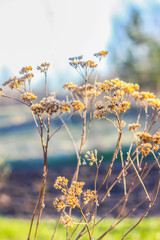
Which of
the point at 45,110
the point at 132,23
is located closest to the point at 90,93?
the point at 45,110

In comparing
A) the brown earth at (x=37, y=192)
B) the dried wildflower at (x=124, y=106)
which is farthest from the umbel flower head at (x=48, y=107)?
the brown earth at (x=37, y=192)

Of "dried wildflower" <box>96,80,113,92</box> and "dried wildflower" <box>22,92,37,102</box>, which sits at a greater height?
"dried wildflower" <box>96,80,113,92</box>

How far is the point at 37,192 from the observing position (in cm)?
762

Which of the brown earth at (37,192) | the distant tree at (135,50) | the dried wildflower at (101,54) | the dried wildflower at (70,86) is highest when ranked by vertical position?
the distant tree at (135,50)

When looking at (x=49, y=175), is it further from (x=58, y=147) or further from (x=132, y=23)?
(x=132, y=23)

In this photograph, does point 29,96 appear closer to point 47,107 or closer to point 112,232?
point 47,107

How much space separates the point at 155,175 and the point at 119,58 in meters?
12.0

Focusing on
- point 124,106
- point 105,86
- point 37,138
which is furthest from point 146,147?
point 37,138

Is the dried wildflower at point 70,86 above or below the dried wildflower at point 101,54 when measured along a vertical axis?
below

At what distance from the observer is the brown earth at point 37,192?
6457 mm

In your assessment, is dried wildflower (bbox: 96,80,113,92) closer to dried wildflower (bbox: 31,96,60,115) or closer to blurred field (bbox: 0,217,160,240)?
dried wildflower (bbox: 31,96,60,115)

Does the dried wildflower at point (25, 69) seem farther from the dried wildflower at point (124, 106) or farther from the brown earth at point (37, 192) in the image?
the brown earth at point (37, 192)

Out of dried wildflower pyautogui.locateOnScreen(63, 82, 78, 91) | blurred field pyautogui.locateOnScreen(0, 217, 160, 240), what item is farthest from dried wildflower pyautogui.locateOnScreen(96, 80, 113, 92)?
blurred field pyautogui.locateOnScreen(0, 217, 160, 240)

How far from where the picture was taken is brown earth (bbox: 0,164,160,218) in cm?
646
